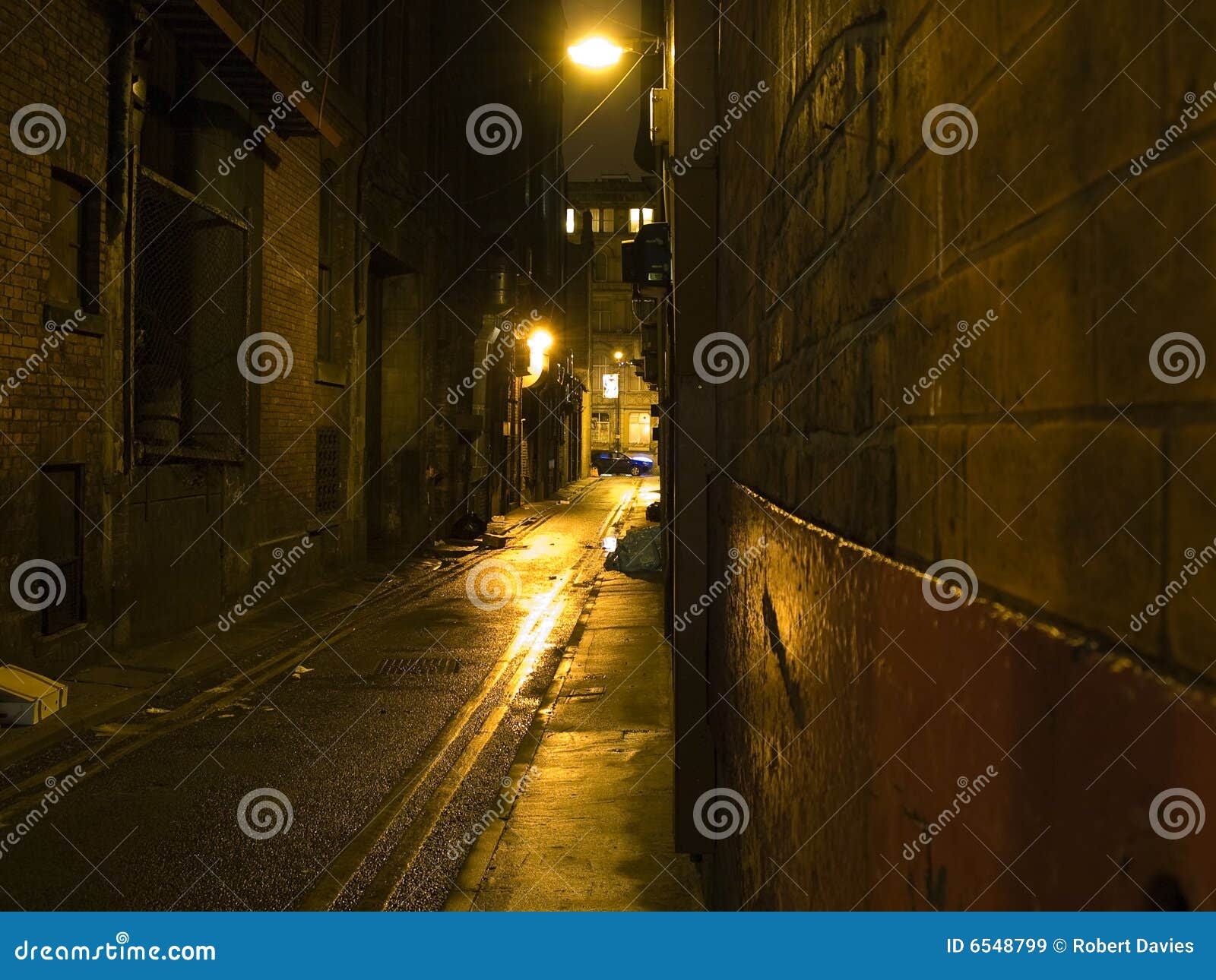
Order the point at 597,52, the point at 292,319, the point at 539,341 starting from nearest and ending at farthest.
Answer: the point at 597,52
the point at 292,319
the point at 539,341

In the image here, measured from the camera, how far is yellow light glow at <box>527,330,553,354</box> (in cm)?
3434

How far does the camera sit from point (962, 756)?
3.86 feet

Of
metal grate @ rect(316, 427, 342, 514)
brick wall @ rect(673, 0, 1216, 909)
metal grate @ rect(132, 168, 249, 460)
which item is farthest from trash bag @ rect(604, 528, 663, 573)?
brick wall @ rect(673, 0, 1216, 909)

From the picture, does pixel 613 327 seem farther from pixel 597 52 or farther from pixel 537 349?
pixel 597 52

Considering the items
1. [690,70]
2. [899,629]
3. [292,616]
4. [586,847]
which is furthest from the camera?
[292,616]

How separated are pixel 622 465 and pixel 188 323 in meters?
53.0

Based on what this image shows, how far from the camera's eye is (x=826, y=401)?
6.92ft

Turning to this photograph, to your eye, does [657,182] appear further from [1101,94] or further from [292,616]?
[1101,94]

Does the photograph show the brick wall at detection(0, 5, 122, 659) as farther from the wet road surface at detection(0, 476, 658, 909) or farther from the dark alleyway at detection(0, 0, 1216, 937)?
the wet road surface at detection(0, 476, 658, 909)

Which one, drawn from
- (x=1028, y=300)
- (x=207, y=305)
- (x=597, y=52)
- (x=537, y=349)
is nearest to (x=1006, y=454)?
(x=1028, y=300)

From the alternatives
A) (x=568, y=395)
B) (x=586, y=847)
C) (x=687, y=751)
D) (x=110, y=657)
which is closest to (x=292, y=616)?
(x=110, y=657)

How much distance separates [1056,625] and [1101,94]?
48 centimetres

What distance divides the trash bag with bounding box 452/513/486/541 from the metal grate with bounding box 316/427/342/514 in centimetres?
613

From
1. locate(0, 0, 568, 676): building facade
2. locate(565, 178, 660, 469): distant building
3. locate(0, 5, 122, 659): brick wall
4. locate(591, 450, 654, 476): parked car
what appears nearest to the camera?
locate(0, 5, 122, 659): brick wall
